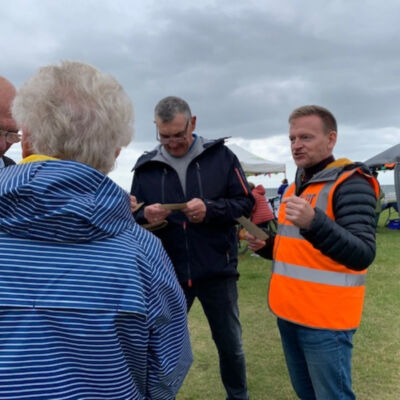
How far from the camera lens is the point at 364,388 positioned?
328 centimetres

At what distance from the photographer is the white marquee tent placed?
13.5 metres

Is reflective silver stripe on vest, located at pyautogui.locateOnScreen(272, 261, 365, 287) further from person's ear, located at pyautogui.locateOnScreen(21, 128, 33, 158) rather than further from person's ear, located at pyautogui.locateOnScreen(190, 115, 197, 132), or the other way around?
person's ear, located at pyautogui.locateOnScreen(21, 128, 33, 158)

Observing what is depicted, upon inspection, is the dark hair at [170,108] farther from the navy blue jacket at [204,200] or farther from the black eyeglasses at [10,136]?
the black eyeglasses at [10,136]

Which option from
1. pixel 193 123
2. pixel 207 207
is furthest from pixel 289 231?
pixel 193 123

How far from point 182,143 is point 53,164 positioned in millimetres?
1749

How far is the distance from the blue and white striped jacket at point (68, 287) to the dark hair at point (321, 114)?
4.54ft

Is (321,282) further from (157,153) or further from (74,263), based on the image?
(157,153)

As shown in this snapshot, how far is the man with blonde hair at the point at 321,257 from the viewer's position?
5.59 ft

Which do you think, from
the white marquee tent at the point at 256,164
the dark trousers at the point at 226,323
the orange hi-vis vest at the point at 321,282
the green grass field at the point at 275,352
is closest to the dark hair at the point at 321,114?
the orange hi-vis vest at the point at 321,282

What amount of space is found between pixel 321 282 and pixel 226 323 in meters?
1.01

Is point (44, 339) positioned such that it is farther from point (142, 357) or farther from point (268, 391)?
point (268, 391)

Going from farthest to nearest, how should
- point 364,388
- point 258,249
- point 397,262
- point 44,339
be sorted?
1. point 397,262
2. point 364,388
3. point 258,249
4. point 44,339

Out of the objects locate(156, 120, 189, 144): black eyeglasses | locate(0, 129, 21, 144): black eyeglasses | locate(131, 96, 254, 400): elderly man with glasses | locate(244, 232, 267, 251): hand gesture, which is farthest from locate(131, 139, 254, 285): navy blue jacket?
locate(0, 129, 21, 144): black eyeglasses

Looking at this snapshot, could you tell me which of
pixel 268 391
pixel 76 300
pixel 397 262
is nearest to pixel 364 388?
pixel 268 391
